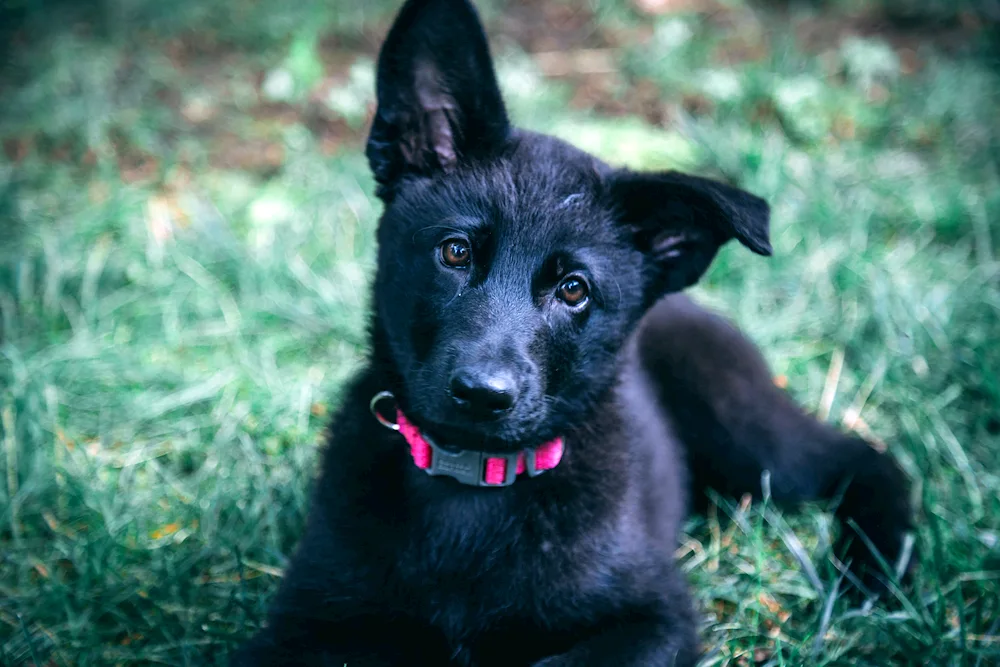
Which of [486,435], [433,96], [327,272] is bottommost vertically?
[327,272]

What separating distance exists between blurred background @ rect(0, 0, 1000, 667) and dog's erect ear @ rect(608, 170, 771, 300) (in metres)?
0.80

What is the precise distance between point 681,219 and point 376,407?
2.92 ft

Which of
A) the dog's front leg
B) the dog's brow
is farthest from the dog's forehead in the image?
the dog's front leg

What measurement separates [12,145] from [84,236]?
1006 mm

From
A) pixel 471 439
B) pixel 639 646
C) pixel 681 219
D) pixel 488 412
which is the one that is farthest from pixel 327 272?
pixel 639 646

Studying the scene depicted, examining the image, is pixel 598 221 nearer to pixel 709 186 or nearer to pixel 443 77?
pixel 709 186

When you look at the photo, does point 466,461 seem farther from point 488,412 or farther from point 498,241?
point 498,241

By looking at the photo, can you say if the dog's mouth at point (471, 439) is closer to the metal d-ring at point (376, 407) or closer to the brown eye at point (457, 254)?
the metal d-ring at point (376, 407)

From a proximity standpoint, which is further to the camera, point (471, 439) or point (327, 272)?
point (327, 272)

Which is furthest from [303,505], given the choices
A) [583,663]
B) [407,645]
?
[583,663]

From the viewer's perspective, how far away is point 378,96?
213cm

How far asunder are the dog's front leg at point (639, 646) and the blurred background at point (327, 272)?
20 centimetres

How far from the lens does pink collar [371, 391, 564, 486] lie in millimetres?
2129

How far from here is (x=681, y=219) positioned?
2221mm
